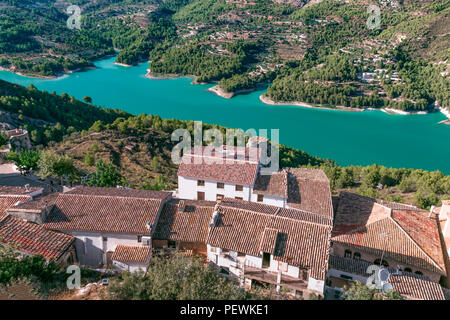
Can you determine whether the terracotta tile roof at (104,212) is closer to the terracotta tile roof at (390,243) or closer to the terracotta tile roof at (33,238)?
the terracotta tile roof at (33,238)

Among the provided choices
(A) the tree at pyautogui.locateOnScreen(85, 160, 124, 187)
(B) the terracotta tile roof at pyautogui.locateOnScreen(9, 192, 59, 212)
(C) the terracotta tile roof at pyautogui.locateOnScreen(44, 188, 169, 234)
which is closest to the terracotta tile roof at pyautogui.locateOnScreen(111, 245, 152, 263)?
(C) the terracotta tile roof at pyautogui.locateOnScreen(44, 188, 169, 234)

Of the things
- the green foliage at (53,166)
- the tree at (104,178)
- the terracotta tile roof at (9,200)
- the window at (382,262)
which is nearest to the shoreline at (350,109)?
the tree at (104,178)

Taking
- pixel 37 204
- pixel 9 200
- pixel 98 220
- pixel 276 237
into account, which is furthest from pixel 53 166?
pixel 276 237

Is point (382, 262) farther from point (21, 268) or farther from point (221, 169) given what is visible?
point (21, 268)

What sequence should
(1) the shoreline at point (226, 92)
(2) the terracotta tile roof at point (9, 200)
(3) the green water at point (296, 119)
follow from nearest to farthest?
(2) the terracotta tile roof at point (9, 200) → (3) the green water at point (296, 119) → (1) the shoreline at point (226, 92)
